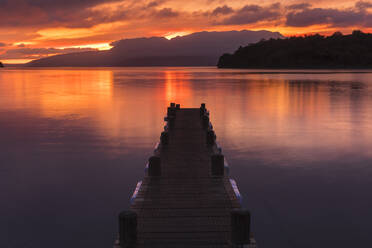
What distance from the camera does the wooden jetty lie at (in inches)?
335

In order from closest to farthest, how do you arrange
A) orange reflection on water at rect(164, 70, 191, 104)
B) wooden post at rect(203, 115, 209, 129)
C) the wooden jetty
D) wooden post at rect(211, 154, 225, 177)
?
the wooden jetty
wooden post at rect(211, 154, 225, 177)
wooden post at rect(203, 115, 209, 129)
orange reflection on water at rect(164, 70, 191, 104)

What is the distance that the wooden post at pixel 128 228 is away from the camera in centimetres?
834

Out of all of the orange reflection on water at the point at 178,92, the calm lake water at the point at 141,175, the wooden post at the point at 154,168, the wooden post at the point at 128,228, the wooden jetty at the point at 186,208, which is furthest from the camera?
the orange reflection on water at the point at 178,92

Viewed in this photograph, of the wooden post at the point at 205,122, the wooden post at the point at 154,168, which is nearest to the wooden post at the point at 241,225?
the wooden post at the point at 154,168

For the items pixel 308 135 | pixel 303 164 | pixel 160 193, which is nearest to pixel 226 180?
pixel 160 193

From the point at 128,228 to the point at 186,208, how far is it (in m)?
2.61

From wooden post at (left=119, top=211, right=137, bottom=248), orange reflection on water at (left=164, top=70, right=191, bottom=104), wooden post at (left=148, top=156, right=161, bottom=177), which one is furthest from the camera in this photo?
orange reflection on water at (left=164, top=70, right=191, bottom=104)

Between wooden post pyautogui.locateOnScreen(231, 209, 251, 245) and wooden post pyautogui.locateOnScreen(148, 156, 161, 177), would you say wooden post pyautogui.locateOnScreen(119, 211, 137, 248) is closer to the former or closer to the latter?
wooden post pyautogui.locateOnScreen(231, 209, 251, 245)

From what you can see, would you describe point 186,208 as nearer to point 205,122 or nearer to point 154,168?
point 154,168

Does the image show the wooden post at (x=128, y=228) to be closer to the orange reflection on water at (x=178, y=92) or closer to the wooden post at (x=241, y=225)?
the wooden post at (x=241, y=225)

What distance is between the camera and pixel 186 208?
10625 millimetres

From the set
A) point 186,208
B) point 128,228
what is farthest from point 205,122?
point 128,228

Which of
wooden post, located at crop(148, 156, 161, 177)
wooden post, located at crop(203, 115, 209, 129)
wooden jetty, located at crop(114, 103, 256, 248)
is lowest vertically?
wooden jetty, located at crop(114, 103, 256, 248)

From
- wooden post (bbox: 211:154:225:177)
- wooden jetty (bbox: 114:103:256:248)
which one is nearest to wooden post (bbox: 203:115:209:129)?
wooden jetty (bbox: 114:103:256:248)
